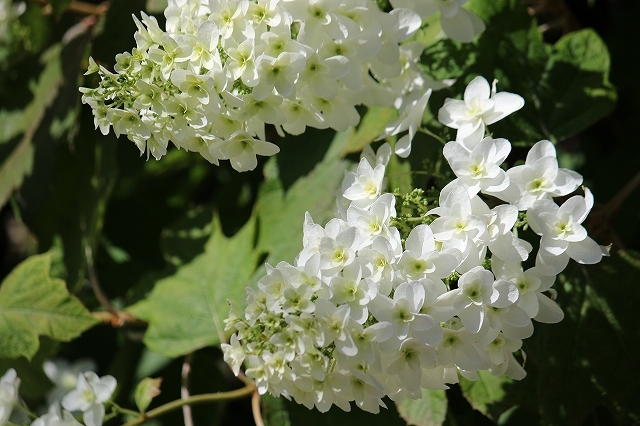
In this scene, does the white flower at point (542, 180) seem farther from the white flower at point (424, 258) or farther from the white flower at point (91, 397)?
the white flower at point (91, 397)

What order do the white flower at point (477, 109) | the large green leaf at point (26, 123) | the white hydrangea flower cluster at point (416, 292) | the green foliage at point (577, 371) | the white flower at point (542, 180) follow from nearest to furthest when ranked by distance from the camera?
the white hydrangea flower cluster at point (416, 292) → the white flower at point (542, 180) → the white flower at point (477, 109) → the green foliage at point (577, 371) → the large green leaf at point (26, 123)

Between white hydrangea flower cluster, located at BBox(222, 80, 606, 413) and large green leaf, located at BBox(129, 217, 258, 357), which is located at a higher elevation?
white hydrangea flower cluster, located at BBox(222, 80, 606, 413)

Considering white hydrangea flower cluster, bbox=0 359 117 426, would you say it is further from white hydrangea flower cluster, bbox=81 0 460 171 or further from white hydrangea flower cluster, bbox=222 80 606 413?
white hydrangea flower cluster, bbox=81 0 460 171

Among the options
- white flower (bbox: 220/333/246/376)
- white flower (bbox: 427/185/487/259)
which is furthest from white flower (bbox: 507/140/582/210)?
white flower (bbox: 220/333/246/376)

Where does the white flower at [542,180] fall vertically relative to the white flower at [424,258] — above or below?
above

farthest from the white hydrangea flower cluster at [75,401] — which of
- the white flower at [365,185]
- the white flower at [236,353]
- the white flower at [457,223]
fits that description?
the white flower at [457,223]

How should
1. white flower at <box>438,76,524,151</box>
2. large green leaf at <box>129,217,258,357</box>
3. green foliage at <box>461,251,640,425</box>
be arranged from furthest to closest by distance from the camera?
large green leaf at <box>129,217,258,357</box> < green foliage at <box>461,251,640,425</box> < white flower at <box>438,76,524,151</box>

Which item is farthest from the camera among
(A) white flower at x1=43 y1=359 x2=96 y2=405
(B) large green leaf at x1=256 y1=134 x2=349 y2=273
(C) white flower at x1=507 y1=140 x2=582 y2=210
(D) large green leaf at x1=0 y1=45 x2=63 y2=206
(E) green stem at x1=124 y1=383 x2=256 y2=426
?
(A) white flower at x1=43 y1=359 x2=96 y2=405
